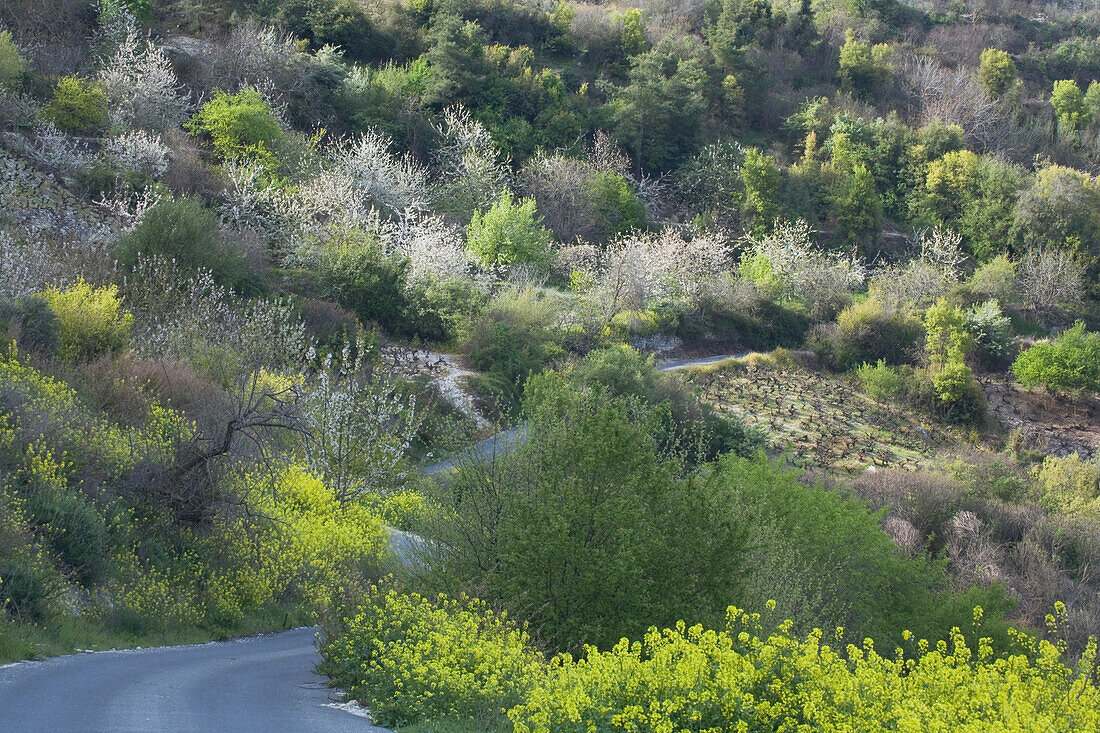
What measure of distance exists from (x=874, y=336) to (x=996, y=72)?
44917 millimetres

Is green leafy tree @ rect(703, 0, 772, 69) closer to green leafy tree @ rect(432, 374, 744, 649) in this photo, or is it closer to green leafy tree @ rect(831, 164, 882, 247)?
green leafy tree @ rect(831, 164, 882, 247)

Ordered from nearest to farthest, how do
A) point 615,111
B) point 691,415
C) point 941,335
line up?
point 691,415, point 941,335, point 615,111

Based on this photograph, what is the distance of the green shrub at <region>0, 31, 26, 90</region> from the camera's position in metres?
36.5

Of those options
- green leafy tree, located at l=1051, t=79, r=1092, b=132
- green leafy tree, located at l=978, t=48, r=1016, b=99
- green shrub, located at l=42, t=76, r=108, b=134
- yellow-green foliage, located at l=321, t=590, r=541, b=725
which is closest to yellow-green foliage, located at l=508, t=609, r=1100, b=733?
yellow-green foliage, located at l=321, t=590, r=541, b=725

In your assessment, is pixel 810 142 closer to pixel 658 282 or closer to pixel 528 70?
pixel 528 70

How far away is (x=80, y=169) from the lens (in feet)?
112

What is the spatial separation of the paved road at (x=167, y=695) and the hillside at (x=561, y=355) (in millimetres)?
582

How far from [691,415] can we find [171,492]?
20.1 metres

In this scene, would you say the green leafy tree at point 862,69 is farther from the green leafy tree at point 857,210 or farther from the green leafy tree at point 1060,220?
the green leafy tree at point 1060,220

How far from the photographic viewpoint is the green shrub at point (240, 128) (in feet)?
131

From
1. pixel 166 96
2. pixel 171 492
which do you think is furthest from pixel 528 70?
pixel 171 492

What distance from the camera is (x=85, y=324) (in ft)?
66.9

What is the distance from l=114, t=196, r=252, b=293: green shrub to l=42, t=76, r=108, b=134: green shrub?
11349 millimetres

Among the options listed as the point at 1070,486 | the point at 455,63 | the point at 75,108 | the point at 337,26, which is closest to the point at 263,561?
the point at 75,108
